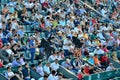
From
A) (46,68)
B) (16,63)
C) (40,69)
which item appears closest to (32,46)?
(46,68)

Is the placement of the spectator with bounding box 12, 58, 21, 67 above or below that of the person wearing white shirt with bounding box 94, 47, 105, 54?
below

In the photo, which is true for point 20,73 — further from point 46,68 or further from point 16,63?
point 46,68

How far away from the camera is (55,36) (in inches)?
890

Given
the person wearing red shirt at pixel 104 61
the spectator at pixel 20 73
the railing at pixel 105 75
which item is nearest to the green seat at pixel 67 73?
the railing at pixel 105 75

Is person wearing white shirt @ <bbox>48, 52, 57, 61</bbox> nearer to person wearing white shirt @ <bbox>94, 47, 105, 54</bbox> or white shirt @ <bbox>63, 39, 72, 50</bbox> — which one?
white shirt @ <bbox>63, 39, 72, 50</bbox>

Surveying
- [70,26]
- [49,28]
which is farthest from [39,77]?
[70,26]

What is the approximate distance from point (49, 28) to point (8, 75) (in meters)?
6.41

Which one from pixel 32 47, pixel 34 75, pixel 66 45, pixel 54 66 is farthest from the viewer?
pixel 66 45

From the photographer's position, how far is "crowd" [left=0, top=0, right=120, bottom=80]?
19578mm

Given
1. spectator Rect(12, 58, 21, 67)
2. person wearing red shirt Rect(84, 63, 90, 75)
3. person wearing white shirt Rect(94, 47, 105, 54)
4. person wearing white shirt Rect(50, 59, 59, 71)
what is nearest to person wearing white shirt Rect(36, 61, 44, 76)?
person wearing white shirt Rect(50, 59, 59, 71)

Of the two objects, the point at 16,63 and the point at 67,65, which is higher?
the point at 16,63

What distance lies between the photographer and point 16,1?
975 inches

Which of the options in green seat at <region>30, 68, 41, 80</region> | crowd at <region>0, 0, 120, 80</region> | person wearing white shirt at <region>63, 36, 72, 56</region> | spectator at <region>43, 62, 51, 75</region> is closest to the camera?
green seat at <region>30, 68, 41, 80</region>

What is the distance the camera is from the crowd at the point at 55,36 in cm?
1958
